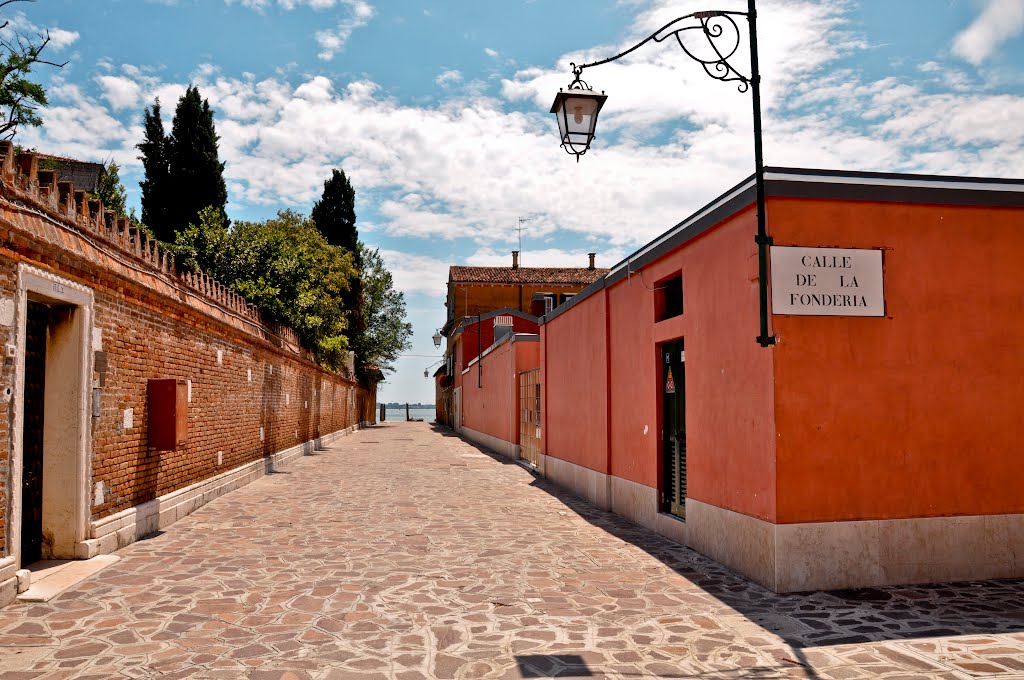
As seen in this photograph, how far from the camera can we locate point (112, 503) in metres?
8.04

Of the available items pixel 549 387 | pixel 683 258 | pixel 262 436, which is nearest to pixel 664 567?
pixel 683 258

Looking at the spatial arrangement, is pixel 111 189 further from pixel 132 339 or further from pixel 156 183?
pixel 132 339

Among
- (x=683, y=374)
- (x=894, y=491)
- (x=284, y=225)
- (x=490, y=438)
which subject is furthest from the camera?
(x=490, y=438)

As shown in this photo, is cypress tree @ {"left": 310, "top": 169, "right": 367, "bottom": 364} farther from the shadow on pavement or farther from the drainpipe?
the shadow on pavement

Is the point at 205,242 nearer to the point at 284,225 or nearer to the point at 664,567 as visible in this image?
the point at 284,225

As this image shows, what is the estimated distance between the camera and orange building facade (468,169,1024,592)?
637 centimetres

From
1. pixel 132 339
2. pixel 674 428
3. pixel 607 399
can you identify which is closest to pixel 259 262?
pixel 132 339

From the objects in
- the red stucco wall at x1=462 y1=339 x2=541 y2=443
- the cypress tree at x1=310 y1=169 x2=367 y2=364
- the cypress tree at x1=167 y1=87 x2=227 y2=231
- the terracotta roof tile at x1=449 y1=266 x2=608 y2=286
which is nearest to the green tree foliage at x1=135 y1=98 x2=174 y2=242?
the cypress tree at x1=167 y1=87 x2=227 y2=231

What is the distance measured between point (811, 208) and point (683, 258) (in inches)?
80.9

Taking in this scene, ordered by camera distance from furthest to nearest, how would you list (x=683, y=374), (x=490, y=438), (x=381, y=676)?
(x=490, y=438), (x=683, y=374), (x=381, y=676)

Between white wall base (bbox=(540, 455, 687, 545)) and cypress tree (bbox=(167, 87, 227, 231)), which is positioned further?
cypress tree (bbox=(167, 87, 227, 231))

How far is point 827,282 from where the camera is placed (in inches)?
257

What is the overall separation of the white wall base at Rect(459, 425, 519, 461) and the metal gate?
509 mm

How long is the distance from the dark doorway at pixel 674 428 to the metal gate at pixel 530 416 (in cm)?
786
